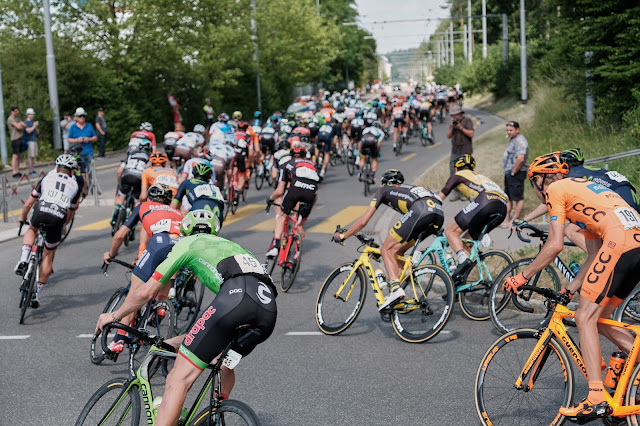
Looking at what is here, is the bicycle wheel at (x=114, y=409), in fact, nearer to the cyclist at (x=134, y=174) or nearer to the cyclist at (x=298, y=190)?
the cyclist at (x=298, y=190)

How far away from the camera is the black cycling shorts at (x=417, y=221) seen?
919cm

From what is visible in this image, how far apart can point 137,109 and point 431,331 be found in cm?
3317

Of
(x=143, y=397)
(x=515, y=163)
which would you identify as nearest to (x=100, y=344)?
(x=143, y=397)

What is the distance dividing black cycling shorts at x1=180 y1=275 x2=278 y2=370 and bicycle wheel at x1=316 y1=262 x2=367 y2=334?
3.96 m

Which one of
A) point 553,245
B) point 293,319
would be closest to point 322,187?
point 293,319

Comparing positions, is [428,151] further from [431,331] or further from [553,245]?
[553,245]

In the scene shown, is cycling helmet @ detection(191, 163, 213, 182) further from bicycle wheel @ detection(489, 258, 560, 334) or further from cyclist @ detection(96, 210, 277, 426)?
cyclist @ detection(96, 210, 277, 426)

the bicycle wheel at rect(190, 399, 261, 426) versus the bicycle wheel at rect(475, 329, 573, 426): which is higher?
the bicycle wheel at rect(190, 399, 261, 426)

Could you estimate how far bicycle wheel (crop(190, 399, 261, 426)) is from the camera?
464 centimetres

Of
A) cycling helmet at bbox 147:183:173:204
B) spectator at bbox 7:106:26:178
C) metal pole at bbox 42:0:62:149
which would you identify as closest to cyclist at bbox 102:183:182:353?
cycling helmet at bbox 147:183:173:204

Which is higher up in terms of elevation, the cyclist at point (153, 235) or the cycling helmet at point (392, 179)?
the cycling helmet at point (392, 179)

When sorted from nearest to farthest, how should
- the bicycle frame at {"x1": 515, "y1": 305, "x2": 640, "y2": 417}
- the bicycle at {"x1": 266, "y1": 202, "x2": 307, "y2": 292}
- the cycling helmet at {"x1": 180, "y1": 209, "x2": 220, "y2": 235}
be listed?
the bicycle frame at {"x1": 515, "y1": 305, "x2": 640, "y2": 417} → the cycling helmet at {"x1": 180, "y1": 209, "x2": 220, "y2": 235} → the bicycle at {"x1": 266, "y1": 202, "x2": 307, "y2": 292}

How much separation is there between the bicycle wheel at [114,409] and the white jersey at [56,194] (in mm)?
5485

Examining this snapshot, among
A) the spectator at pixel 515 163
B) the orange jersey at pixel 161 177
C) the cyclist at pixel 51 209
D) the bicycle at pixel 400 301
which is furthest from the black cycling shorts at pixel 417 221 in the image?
the spectator at pixel 515 163
